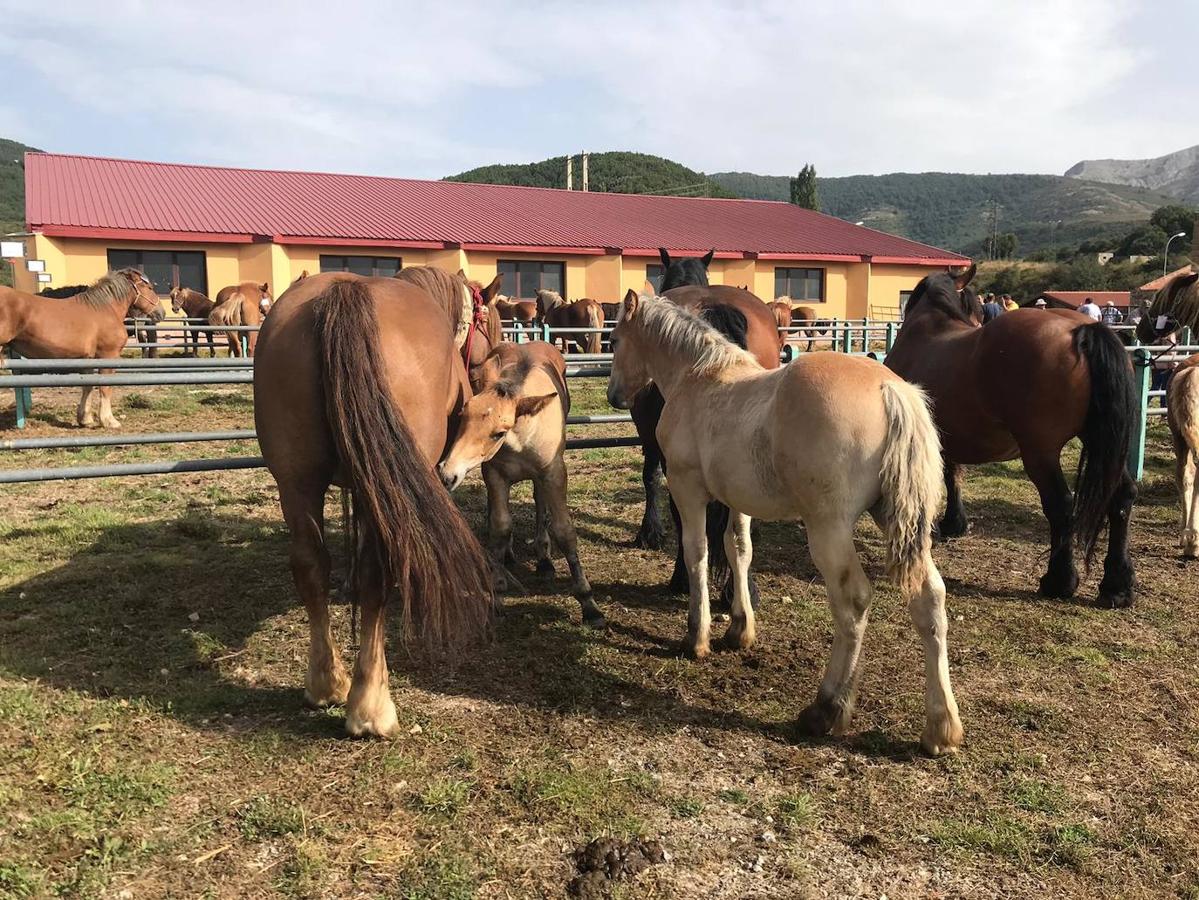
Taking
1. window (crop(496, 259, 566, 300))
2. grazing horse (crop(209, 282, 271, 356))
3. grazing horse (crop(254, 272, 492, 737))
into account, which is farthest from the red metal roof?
grazing horse (crop(254, 272, 492, 737))

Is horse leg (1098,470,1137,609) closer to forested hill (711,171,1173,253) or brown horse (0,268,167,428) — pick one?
brown horse (0,268,167,428)

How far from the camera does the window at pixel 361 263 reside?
78.4 feet

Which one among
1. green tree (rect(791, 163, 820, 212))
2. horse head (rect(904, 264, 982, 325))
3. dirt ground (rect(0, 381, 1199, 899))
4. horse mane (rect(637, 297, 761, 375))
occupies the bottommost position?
dirt ground (rect(0, 381, 1199, 899))

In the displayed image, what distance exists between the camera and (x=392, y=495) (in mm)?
3029

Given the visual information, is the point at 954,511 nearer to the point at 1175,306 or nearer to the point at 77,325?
the point at 1175,306

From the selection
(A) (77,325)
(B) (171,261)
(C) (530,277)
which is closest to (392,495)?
(A) (77,325)

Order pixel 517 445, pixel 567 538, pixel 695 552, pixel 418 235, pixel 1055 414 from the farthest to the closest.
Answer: pixel 418 235 < pixel 1055 414 < pixel 567 538 < pixel 517 445 < pixel 695 552

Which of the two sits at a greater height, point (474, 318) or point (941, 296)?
point (941, 296)

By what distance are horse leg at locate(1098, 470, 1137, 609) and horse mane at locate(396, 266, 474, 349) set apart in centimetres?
403

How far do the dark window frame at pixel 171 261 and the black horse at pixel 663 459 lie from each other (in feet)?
65.9

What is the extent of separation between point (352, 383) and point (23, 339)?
31.3 ft

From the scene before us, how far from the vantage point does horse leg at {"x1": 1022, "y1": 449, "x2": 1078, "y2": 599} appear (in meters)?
4.93

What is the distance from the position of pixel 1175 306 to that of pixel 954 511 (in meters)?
3.06

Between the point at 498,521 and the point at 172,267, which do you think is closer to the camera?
the point at 498,521
